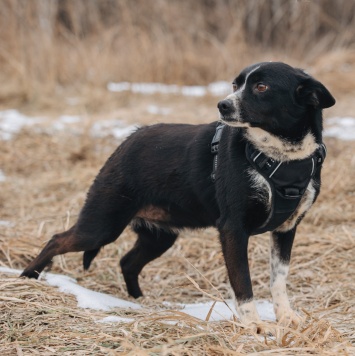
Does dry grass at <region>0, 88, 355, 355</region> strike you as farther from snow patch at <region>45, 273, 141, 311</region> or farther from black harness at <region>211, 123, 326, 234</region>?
black harness at <region>211, 123, 326, 234</region>

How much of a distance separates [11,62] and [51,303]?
7401 millimetres

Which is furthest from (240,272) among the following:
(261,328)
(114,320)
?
(114,320)

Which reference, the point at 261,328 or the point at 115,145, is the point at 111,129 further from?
the point at 261,328

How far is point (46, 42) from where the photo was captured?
34.1ft

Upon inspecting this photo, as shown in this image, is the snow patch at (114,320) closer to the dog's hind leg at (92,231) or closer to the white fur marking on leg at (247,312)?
the white fur marking on leg at (247,312)

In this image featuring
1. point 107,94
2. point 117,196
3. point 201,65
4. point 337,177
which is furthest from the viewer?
point 201,65

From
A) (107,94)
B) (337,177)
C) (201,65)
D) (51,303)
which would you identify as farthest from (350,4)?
(51,303)

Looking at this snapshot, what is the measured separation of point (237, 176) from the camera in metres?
3.49

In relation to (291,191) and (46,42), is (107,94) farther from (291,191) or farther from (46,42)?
(291,191)

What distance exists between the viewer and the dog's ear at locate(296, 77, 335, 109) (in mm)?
3404

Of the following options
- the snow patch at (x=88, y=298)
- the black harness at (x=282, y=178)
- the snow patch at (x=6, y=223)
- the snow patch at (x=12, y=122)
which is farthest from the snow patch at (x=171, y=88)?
the black harness at (x=282, y=178)

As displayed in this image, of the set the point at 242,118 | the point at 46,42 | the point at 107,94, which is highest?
the point at 242,118

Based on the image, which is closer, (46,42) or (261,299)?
(261,299)

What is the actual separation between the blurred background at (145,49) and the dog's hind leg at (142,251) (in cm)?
579
